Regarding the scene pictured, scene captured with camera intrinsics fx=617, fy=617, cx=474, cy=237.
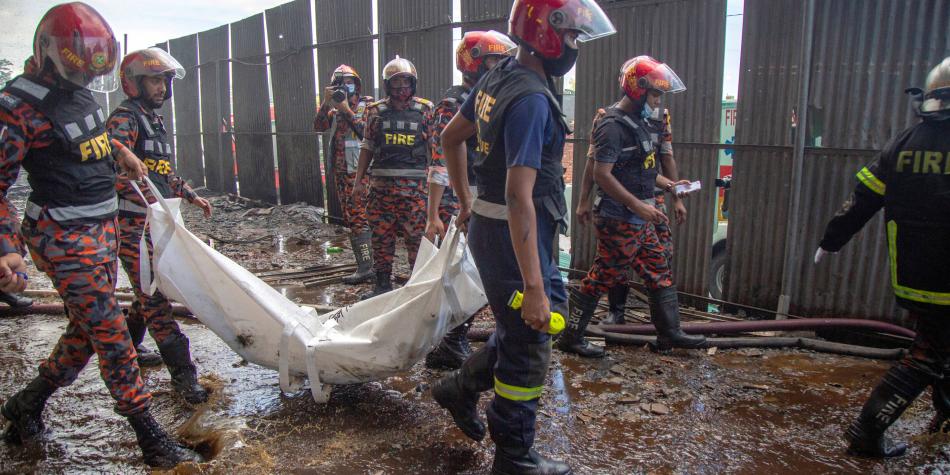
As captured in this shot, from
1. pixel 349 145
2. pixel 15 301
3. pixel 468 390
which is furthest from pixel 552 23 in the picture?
pixel 15 301

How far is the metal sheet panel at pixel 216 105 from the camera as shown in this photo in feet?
44.2

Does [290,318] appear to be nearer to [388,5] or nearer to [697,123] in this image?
[697,123]

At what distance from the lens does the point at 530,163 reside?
2.20m

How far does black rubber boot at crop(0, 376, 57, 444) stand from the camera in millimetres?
3059

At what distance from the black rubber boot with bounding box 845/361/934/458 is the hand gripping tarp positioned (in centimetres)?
189

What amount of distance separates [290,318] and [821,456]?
2.70 m

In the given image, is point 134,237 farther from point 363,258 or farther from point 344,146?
point 344,146

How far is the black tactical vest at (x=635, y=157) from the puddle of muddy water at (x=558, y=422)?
120 centimetres

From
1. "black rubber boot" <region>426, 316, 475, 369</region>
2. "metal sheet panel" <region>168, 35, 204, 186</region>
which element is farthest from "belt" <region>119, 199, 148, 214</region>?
"metal sheet panel" <region>168, 35, 204, 186</region>

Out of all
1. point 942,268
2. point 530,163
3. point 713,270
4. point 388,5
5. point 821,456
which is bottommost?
point 821,456

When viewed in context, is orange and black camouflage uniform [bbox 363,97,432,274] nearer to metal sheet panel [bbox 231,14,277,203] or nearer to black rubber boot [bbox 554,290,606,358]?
black rubber boot [bbox 554,290,606,358]

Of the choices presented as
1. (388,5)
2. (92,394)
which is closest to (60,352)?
(92,394)

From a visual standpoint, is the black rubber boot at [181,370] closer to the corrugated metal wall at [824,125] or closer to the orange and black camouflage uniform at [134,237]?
the orange and black camouflage uniform at [134,237]

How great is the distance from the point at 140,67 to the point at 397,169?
2202mm
